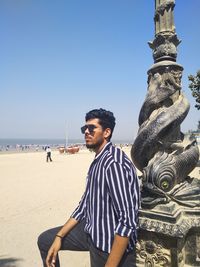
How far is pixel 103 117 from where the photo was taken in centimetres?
245

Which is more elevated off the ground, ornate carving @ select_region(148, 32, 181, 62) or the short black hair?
ornate carving @ select_region(148, 32, 181, 62)

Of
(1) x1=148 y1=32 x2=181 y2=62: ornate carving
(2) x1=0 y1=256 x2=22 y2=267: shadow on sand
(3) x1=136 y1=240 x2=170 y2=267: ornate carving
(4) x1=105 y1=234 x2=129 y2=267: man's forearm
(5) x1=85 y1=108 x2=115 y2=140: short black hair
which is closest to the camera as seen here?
(4) x1=105 y1=234 x2=129 y2=267: man's forearm

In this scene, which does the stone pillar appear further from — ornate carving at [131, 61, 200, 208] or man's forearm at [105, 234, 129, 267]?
man's forearm at [105, 234, 129, 267]

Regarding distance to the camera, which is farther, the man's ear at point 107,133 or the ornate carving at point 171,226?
the ornate carving at point 171,226

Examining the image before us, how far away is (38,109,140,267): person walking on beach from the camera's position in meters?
2.05

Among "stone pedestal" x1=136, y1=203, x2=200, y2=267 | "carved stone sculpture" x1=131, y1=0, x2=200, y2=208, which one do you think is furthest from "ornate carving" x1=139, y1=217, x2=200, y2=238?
"carved stone sculpture" x1=131, y1=0, x2=200, y2=208

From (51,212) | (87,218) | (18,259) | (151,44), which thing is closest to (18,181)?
(51,212)

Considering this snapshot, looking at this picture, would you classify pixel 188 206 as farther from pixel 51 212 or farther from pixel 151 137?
pixel 51 212

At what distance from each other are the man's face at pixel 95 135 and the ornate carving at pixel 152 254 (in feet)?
5.69

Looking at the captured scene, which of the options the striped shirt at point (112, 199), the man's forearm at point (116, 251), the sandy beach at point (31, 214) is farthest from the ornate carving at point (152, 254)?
the man's forearm at point (116, 251)

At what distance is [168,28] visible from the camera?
4.14m

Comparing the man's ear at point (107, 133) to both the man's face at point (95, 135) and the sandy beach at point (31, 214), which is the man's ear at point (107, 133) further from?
the sandy beach at point (31, 214)

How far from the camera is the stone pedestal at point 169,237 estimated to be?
3311 mm

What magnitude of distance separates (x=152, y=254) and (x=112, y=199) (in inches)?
70.5
